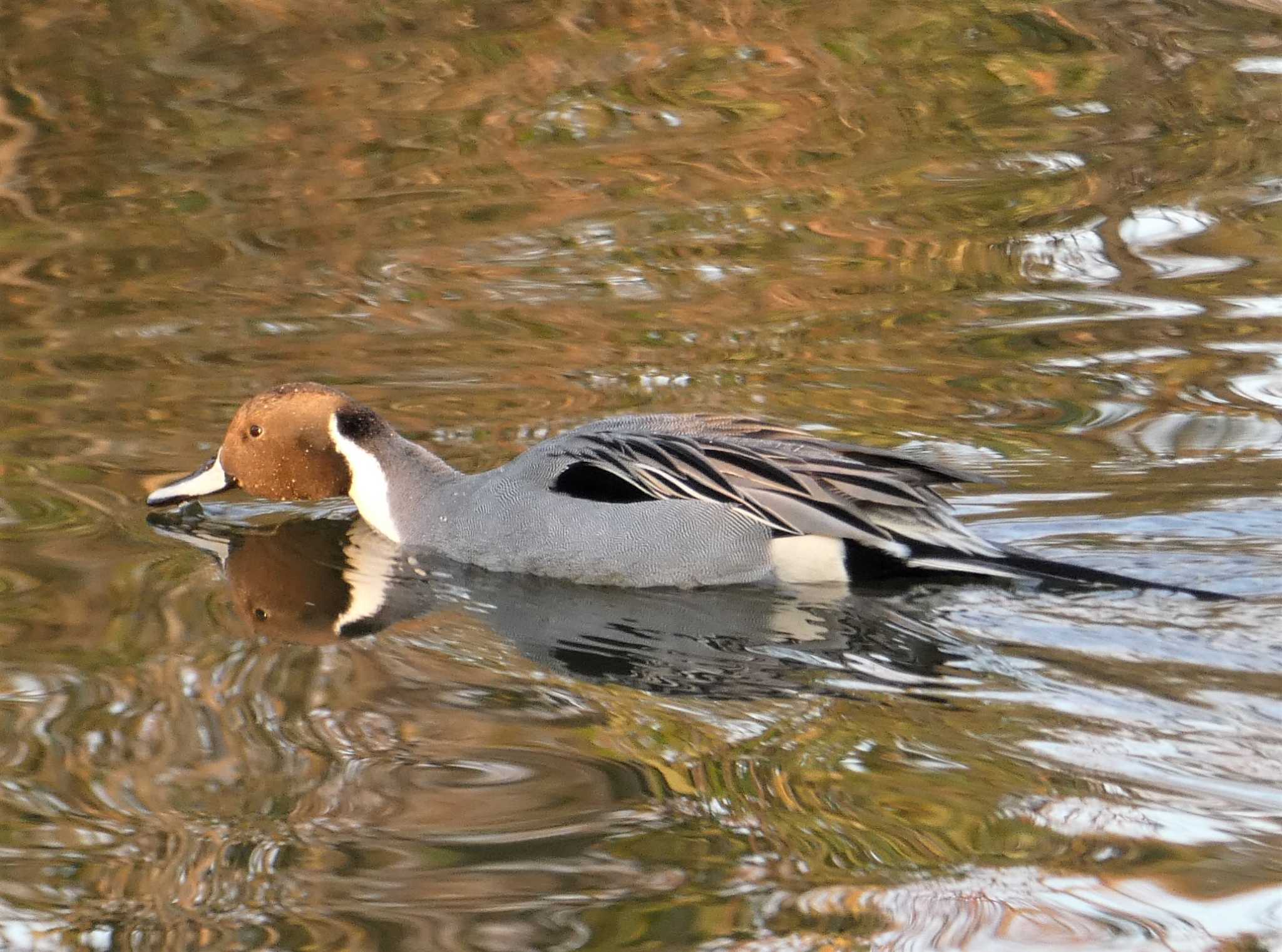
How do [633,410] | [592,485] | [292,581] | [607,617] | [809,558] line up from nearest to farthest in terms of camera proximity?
[607,617]
[809,558]
[592,485]
[292,581]
[633,410]

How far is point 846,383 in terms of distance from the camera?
6.71 m

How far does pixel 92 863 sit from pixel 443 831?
70cm

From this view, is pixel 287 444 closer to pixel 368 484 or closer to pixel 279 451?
pixel 279 451

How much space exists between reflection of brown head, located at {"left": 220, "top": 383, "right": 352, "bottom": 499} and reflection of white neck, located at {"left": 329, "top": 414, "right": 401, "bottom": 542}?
3 centimetres

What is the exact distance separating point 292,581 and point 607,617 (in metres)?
1.01

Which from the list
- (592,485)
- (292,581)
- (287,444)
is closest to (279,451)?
(287,444)

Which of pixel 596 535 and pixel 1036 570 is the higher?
pixel 1036 570

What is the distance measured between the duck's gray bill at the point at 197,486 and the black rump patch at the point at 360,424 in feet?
1.35

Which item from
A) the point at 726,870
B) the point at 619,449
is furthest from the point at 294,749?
the point at 619,449

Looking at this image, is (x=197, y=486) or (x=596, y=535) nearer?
(x=596, y=535)

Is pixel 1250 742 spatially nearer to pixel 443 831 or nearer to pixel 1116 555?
pixel 1116 555

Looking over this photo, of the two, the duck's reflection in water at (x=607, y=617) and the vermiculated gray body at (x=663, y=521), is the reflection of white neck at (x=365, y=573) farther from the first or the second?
the vermiculated gray body at (x=663, y=521)

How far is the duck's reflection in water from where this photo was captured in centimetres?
462

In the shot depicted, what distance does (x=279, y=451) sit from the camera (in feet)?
19.2
